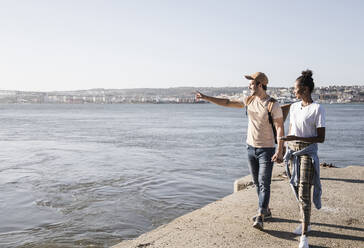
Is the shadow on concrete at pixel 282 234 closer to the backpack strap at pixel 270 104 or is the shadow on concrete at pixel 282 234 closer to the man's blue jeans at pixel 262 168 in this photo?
the man's blue jeans at pixel 262 168

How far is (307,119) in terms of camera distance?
431 cm

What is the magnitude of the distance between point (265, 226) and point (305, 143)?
4.73 feet

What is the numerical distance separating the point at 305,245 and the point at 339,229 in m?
1.01

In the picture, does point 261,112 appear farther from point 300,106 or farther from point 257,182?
point 257,182

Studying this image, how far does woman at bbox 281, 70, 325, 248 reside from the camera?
169 inches

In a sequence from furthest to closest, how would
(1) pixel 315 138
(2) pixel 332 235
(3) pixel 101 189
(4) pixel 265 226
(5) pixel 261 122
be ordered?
1. (3) pixel 101 189
2. (4) pixel 265 226
3. (5) pixel 261 122
4. (2) pixel 332 235
5. (1) pixel 315 138

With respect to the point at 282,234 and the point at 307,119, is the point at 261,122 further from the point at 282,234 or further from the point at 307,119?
the point at 282,234

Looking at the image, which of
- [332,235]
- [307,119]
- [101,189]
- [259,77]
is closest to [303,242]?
[332,235]

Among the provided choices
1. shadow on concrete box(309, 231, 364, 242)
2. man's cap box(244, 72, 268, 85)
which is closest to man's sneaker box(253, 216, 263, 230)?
shadow on concrete box(309, 231, 364, 242)

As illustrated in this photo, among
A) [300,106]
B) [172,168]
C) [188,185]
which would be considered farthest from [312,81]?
[172,168]

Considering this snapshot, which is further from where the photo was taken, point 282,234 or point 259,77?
point 259,77

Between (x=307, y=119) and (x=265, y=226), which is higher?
(x=307, y=119)

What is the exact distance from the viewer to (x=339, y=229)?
5008 millimetres

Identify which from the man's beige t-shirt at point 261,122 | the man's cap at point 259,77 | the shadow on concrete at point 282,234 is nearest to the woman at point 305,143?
the shadow on concrete at point 282,234
